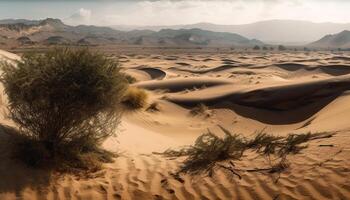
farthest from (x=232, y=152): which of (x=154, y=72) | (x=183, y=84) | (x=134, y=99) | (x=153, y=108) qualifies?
(x=154, y=72)

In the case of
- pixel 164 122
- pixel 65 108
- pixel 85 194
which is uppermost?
pixel 65 108

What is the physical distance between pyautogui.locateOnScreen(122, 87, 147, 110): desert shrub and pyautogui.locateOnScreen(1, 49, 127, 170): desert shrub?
884 cm

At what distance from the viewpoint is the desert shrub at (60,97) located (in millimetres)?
7234

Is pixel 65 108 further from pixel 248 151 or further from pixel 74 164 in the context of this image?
pixel 248 151

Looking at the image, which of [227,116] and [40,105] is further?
[227,116]

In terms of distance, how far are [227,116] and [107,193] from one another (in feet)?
35.4

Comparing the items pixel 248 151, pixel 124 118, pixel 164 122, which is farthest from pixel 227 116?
pixel 248 151

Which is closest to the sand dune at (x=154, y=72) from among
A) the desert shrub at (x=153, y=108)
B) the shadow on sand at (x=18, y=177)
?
the desert shrub at (x=153, y=108)

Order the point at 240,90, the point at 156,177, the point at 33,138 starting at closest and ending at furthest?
the point at 156,177 → the point at 33,138 → the point at 240,90

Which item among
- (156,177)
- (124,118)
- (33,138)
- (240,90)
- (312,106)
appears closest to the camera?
(156,177)

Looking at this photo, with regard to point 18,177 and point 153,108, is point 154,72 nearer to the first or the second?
point 153,108

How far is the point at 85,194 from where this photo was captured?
6.59 metres

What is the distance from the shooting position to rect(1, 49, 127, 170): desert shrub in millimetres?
7234

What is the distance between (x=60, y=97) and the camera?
732 cm
